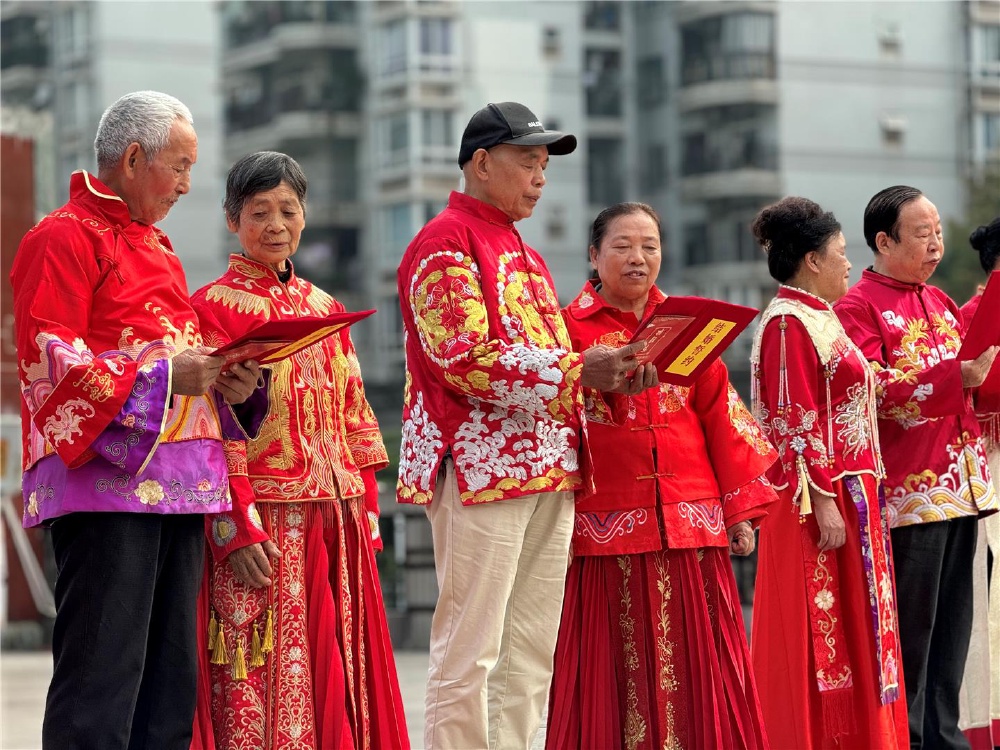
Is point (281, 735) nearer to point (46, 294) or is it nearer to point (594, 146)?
point (46, 294)

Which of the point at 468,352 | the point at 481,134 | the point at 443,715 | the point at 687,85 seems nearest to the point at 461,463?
the point at 468,352

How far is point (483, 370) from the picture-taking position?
354 centimetres

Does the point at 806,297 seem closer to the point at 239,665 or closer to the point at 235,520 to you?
the point at 235,520

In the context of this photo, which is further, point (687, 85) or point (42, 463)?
point (687, 85)

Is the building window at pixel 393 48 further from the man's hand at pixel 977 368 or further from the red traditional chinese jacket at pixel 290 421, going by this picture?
the red traditional chinese jacket at pixel 290 421

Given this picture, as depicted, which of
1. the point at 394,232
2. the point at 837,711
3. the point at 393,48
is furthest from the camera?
the point at 394,232

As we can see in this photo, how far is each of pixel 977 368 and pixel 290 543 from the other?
2068mm

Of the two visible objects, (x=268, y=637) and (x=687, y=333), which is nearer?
(x=687, y=333)

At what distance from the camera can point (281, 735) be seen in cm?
383

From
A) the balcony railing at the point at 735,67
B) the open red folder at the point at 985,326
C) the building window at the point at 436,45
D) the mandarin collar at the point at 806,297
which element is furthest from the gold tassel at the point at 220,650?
the balcony railing at the point at 735,67

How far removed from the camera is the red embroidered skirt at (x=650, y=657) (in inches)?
161

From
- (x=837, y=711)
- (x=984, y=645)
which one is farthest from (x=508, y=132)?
(x=984, y=645)

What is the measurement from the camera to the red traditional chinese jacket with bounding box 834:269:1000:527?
15.1ft

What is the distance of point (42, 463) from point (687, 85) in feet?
82.5
